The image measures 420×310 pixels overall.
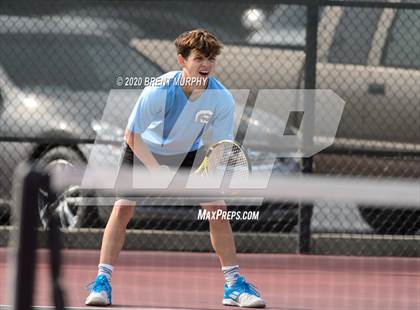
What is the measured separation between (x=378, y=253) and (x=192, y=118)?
3227 mm

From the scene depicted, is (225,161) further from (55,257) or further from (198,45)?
(55,257)

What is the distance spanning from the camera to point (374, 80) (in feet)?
31.7

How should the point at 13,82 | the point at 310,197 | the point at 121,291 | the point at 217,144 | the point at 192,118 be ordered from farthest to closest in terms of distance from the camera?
1. the point at 13,82
2. the point at 121,291
3. the point at 192,118
4. the point at 217,144
5. the point at 310,197

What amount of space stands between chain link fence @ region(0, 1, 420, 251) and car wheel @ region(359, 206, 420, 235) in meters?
0.02

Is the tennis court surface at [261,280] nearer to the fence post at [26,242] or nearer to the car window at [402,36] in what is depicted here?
the car window at [402,36]

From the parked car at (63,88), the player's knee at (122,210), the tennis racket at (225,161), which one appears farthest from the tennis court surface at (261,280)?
the tennis racket at (225,161)

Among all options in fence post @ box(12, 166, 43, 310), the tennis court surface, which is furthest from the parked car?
fence post @ box(12, 166, 43, 310)

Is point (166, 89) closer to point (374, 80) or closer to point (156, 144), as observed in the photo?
point (156, 144)

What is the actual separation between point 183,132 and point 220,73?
9.30 feet

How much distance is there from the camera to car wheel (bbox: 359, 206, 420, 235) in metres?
9.75

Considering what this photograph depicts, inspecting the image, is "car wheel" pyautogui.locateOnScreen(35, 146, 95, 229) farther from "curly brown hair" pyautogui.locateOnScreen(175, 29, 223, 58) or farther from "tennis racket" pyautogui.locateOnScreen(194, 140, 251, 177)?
"tennis racket" pyautogui.locateOnScreen(194, 140, 251, 177)

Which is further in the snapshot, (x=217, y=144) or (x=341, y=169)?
(x=341, y=169)

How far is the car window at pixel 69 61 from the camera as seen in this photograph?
9.45m

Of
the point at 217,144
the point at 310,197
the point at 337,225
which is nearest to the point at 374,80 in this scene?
the point at 337,225
